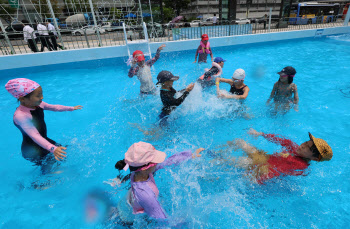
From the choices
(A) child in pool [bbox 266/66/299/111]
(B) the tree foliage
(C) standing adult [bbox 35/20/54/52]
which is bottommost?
(A) child in pool [bbox 266/66/299/111]

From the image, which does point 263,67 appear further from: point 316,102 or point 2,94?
point 2,94

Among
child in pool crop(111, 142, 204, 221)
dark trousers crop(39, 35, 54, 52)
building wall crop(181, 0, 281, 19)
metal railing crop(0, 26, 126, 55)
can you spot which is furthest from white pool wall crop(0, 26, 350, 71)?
building wall crop(181, 0, 281, 19)

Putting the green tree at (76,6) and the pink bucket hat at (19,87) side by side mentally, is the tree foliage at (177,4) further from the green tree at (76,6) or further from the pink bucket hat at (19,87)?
the pink bucket hat at (19,87)

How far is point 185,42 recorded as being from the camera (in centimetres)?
1222

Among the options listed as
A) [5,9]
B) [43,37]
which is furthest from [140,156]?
[5,9]

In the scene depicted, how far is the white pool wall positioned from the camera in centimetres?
970

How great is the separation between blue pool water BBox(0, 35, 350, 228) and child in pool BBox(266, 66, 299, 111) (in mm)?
479

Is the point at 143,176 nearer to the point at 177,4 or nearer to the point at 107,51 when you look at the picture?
the point at 107,51

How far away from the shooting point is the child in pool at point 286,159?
2.27 metres

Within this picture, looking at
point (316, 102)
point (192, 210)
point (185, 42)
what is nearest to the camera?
point (192, 210)

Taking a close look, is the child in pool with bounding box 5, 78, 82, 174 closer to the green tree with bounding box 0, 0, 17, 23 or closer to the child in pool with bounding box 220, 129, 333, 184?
the child in pool with bounding box 220, 129, 333, 184

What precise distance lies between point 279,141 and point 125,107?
177 inches

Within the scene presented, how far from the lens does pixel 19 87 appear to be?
8.05 ft

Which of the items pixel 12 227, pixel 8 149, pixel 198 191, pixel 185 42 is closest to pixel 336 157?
pixel 198 191
